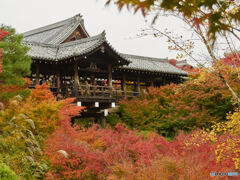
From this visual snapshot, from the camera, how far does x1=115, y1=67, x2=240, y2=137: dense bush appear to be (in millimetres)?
13508

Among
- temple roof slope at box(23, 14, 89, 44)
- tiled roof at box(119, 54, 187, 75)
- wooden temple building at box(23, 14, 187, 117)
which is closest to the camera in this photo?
wooden temple building at box(23, 14, 187, 117)

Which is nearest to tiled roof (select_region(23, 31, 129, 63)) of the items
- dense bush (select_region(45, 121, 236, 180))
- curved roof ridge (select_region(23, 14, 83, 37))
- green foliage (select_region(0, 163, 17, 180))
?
dense bush (select_region(45, 121, 236, 180))

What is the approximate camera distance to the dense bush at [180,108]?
13508mm

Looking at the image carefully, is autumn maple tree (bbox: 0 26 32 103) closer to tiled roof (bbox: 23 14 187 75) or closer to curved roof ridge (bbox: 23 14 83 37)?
tiled roof (bbox: 23 14 187 75)

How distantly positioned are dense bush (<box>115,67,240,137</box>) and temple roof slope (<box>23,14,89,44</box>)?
965cm

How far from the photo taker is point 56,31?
2642cm

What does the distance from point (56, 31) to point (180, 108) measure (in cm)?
1655

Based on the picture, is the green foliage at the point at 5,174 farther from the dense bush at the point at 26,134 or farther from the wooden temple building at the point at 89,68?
the wooden temple building at the point at 89,68

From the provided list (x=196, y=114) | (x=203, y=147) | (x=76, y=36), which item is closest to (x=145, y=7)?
(x=203, y=147)

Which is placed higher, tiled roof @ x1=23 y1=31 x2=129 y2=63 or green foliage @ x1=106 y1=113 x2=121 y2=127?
tiled roof @ x1=23 y1=31 x2=129 y2=63

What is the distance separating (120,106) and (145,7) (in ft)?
49.3

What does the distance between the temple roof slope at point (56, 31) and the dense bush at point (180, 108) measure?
9653 mm

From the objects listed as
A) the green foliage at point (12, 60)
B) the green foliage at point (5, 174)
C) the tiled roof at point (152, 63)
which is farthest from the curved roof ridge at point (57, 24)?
the green foliage at point (5, 174)

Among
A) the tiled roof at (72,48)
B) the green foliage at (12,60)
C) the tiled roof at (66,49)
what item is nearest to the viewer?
the green foliage at (12,60)
